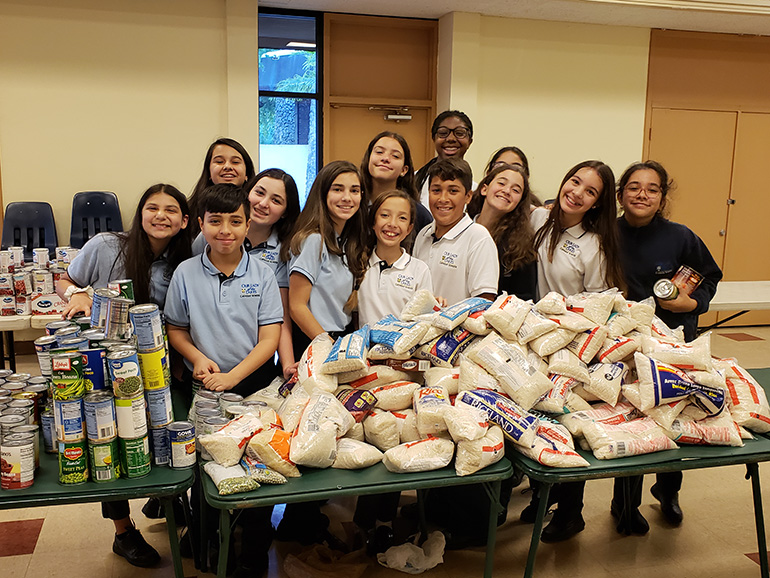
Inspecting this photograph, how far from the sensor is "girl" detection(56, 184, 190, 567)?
239 centimetres

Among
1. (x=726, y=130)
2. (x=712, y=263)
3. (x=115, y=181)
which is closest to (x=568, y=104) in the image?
(x=726, y=130)

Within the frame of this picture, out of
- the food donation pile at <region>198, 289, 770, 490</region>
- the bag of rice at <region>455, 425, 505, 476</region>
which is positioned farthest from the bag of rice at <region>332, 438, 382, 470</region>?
the bag of rice at <region>455, 425, 505, 476</region>

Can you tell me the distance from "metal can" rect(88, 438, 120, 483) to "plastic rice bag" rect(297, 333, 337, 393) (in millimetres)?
600

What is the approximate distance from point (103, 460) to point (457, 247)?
63.7 inches

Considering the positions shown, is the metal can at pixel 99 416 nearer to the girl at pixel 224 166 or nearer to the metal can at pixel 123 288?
the metal can at pixel 123 288

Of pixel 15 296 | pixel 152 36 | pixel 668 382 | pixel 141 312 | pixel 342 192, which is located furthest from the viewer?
pixel 152 36

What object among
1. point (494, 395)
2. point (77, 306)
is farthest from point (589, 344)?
point (77, 306)

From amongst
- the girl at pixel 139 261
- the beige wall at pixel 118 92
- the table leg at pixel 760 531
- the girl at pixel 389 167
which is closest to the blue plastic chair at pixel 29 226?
the beige wall at pixel 118 92

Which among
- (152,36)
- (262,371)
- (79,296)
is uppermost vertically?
(152,36)

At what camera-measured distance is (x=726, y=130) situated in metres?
6.45

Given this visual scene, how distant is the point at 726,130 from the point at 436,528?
562 centimetres

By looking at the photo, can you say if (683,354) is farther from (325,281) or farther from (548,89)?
(548,89)

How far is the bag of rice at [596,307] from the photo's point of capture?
7.27 feet

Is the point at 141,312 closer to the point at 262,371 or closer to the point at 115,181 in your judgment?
the point at 262,371
